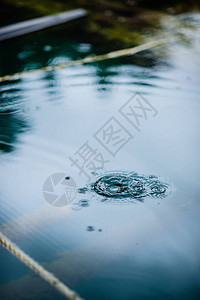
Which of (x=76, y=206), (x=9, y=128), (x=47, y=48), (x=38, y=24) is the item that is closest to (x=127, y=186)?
(x=76, y=206)

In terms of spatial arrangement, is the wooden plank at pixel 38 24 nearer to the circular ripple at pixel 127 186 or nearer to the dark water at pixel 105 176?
the dark water at pixel 105 176

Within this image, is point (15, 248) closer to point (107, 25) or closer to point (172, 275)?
point (172, 275)

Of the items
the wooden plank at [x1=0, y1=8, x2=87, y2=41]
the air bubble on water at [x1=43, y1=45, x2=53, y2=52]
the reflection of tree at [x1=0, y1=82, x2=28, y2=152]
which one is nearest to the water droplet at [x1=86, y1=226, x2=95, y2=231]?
the reflection of tree at [x1=0, y1=82, x2=28, y2=152]

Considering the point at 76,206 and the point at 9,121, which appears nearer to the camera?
the point at 76,206

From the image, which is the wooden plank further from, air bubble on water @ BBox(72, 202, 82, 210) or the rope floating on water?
the rope floating on water

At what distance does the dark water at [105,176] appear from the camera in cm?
162

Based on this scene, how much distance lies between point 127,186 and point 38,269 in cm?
68

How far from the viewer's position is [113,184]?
2137mm

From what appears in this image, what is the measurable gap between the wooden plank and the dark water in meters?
0.52

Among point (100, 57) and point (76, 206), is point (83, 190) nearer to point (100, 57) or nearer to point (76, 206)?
point (76, 206)

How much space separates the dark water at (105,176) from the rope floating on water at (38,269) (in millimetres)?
25

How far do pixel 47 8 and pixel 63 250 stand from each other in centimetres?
408

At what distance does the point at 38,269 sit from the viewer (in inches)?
63.6

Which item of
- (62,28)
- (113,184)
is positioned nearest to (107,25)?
(62,28)
